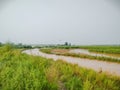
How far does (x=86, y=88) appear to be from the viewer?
7.96m

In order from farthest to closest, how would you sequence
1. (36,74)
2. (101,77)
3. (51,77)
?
(101,77) < (51,77) < (36,74)

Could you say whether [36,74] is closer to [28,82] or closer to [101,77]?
[28,82]

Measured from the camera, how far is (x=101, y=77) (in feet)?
33.8

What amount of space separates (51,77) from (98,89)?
80.4 inches

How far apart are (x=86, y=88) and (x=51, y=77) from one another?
1.87 meters

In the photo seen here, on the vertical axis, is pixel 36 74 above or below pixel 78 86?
above

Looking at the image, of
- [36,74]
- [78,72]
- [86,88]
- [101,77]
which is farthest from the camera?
[78,72]

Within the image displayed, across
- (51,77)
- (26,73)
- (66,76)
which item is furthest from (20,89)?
(66,76)

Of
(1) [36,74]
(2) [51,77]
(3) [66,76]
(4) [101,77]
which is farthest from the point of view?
(3) [66,76]

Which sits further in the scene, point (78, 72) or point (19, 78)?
point (78, 72)

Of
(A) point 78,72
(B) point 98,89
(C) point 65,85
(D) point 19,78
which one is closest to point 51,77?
(C) point 65,85

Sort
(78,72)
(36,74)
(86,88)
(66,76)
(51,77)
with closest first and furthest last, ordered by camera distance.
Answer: (86,88)
(36,74)
(51,77)
(66,76)
(78,72)

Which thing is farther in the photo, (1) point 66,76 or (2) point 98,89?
(1) point 66,76

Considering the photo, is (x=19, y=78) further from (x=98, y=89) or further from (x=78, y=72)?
(x=78, y=72)
